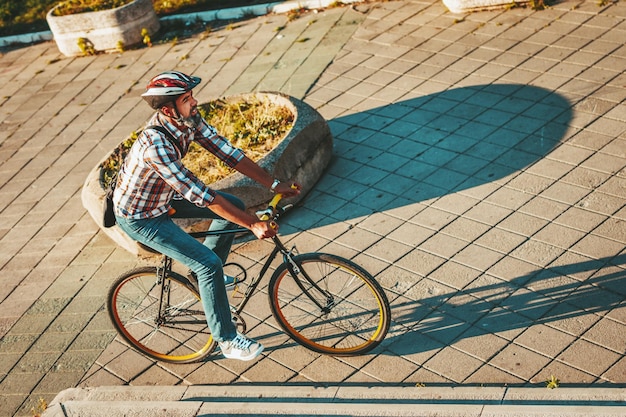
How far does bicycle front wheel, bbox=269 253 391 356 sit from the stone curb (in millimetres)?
455

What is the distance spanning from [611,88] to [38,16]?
964 cm

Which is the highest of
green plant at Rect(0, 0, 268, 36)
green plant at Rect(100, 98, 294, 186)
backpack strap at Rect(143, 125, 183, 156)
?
backpack strap at Rect(143, 125, 183, 156)

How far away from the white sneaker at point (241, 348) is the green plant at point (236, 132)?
2106 millimetres

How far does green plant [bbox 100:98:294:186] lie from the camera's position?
288 inches

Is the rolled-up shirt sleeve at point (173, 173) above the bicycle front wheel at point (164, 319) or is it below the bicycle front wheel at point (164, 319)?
above

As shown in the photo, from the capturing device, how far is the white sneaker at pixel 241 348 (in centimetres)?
527

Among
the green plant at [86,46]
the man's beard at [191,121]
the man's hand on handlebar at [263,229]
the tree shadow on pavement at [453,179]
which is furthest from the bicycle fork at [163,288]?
the green plant at [86,46]

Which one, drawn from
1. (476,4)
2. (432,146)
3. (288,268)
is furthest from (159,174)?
(476,4)

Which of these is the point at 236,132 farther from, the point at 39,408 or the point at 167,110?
the point at 39,408

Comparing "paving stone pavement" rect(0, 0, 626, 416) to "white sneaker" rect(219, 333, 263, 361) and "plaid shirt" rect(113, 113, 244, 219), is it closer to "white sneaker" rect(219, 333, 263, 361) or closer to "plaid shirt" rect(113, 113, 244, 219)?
"white sneaker" rect(219, 333, 263, 361)

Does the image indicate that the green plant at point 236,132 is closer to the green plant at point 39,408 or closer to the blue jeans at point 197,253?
the blue jeans at point 197,253

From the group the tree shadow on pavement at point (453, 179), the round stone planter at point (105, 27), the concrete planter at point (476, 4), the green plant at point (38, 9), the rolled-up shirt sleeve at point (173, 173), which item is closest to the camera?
the rolled-up shirt sleeve at point (173, 173)

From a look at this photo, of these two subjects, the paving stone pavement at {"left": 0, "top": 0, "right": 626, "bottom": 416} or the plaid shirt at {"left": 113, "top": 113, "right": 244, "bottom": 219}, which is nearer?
the plaid shirt at {"left": 113, "top": 113, "right": 244, "bottom": 219}

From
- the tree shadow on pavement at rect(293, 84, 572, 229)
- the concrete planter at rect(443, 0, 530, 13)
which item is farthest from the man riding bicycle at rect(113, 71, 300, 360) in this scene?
the concrete planter at rect(443, 0, 530, 13)
